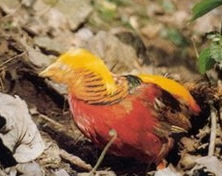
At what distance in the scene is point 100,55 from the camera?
544 centimetres

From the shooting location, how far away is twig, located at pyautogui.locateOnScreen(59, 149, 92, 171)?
13.7 ft

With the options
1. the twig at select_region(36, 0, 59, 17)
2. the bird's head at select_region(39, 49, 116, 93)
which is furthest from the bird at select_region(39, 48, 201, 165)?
the twig at select_region(36, 0, 59, 17)

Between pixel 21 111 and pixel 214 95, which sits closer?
pixel 21 111

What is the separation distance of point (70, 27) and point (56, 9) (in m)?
0.19

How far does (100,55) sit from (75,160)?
138cm

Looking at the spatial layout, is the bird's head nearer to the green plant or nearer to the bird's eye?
the bird's eye

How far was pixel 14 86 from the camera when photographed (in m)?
4.77

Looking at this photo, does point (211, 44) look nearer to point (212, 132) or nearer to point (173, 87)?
point (173, 87)

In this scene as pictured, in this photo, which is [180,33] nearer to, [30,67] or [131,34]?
[131,34]

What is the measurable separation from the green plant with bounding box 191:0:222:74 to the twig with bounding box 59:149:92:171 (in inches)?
30.2

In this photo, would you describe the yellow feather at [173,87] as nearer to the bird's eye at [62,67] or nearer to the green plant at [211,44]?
the green plant at [211,44]

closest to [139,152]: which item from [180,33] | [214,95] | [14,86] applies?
[214,95]

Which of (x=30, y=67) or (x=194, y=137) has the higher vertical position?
(x=30, y=67)

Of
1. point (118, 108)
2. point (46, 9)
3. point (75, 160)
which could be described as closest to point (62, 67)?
point (118, 108)
